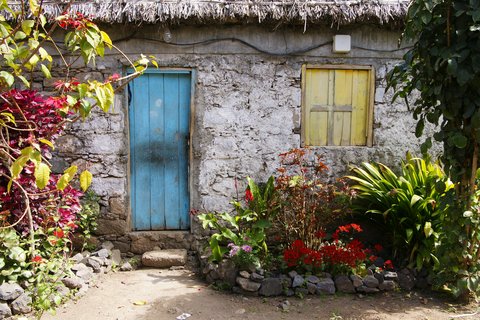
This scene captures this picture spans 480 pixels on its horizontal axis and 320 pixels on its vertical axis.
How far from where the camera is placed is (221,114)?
522 cm

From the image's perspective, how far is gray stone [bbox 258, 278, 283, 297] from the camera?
4.22m

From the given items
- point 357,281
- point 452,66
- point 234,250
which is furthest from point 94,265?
point 452,66

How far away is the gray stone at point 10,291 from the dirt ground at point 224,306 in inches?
11.4

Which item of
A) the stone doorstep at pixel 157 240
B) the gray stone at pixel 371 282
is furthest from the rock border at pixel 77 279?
the gray stone at pixel 371 282

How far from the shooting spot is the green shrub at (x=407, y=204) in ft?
14.6

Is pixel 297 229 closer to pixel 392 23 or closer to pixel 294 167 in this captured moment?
pixel 294 167

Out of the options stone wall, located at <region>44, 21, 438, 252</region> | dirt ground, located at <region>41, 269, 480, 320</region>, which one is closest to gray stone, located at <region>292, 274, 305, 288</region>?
dirt ground, located at <region>41, 269, 480, 320</region>

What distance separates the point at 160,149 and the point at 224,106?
92 cm

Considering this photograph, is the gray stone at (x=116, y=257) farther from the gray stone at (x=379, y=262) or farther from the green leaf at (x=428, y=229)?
the green leaf at (x=428, y=229)

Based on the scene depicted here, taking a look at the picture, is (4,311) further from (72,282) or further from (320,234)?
(320,234)

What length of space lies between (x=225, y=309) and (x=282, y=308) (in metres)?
0.51

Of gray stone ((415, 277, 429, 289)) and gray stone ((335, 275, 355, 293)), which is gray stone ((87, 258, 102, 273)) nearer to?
gray stone ((335, 275, 355, 293))

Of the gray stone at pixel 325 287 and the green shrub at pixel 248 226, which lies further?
the green shrub at pixel 248 226

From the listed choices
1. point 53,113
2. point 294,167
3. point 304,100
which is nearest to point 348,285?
point 294,167
